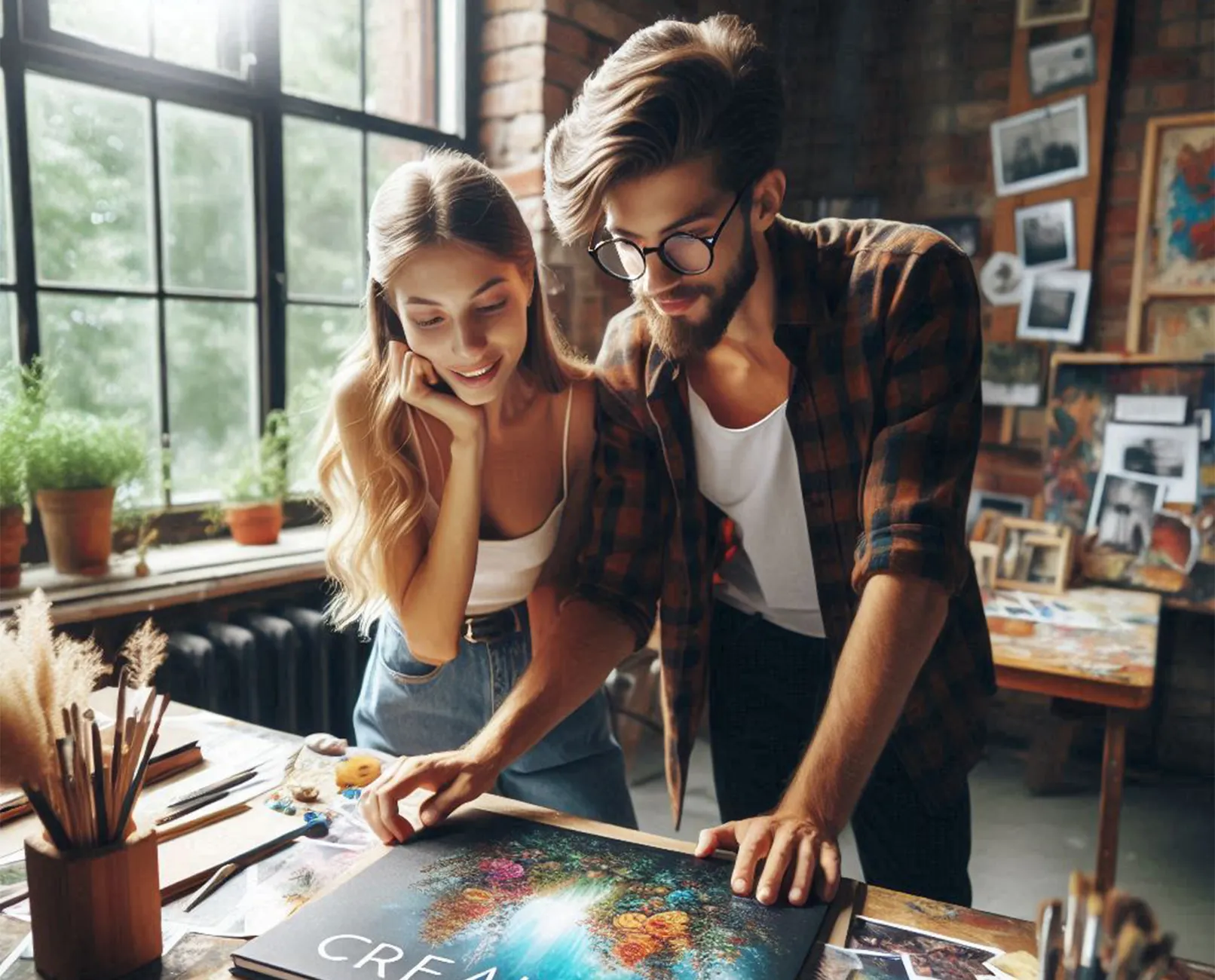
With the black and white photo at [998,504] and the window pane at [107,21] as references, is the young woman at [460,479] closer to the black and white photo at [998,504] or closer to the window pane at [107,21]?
the window pane at [107,21]

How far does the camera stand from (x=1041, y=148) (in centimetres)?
324

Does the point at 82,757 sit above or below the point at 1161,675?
above

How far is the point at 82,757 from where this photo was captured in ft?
2.36

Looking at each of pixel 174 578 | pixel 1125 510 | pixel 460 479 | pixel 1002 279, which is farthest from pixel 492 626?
pixel 1002 279

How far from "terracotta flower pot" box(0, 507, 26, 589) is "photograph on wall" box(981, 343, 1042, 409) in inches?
111

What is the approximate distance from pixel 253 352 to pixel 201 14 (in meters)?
0.81

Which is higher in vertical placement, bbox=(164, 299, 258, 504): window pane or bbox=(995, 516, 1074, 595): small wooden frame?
bbox=(164, 299, 258, 504): window pane

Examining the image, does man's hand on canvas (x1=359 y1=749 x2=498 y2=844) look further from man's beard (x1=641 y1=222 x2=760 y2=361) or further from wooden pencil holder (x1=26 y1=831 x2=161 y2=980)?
man's beard (x1=641 y1=222 x2=760 y2=361)

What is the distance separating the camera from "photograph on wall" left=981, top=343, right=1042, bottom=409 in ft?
10.9

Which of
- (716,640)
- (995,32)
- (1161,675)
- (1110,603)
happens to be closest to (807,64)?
(995,32)

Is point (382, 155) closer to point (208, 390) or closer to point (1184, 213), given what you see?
point (208, 390)

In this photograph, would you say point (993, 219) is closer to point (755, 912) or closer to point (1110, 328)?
point (1110, 328)

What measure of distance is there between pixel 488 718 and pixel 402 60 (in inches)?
85.5

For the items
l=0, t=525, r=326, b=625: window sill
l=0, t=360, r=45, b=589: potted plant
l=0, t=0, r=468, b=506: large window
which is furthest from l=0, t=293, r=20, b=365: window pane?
l=0, t=525, r=326, b=625: window sill
